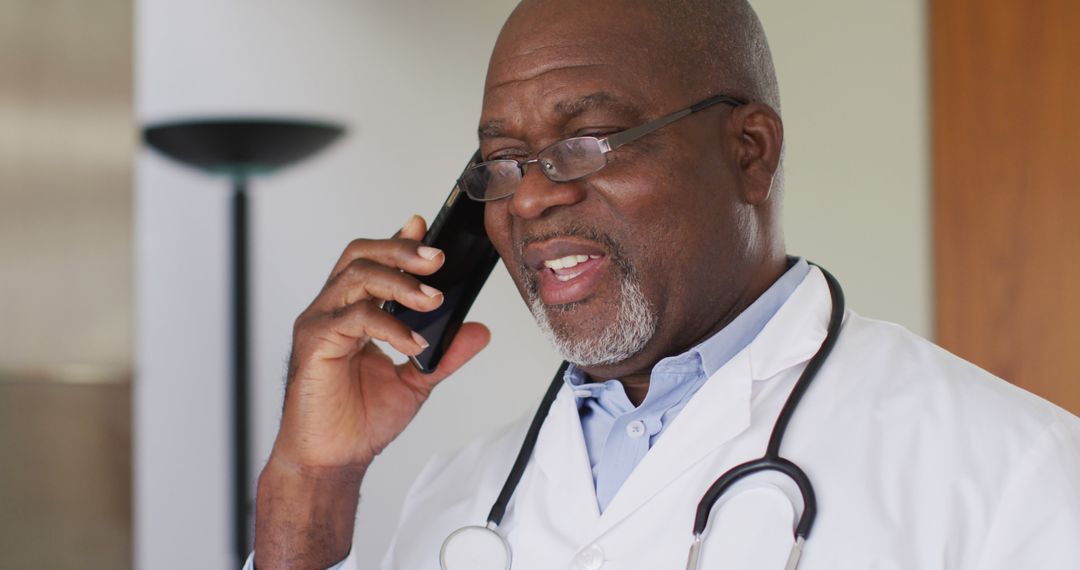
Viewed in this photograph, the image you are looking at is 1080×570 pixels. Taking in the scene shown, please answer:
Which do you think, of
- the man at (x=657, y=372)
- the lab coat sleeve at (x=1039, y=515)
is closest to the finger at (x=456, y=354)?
the man at (x=657, y=372)

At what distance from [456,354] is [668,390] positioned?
1.05 feet

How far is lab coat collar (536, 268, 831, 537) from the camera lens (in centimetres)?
119

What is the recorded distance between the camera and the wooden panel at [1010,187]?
233cm

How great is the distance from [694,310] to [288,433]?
523 mm

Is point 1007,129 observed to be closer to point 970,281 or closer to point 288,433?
point 970,281

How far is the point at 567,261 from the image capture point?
129 cm

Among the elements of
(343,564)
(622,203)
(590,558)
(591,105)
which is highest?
(591,105)

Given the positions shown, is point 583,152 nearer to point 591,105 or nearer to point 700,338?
point 591,105

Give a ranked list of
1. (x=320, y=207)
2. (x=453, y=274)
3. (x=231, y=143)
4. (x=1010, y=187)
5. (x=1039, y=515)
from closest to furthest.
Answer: (x=1039, y=515) → (x=453, y=274) → (x=1010, y=187) → (x=231, y=143) → (x=320, y=207)

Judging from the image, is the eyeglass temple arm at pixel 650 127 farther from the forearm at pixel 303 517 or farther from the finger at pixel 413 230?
the forearm at pixel 303 517

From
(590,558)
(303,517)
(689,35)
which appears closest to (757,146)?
(689,35)

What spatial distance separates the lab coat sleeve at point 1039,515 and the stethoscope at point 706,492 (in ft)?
0.53

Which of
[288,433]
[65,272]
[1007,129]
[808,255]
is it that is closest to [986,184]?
[1007,129]

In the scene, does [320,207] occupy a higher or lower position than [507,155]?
lower
